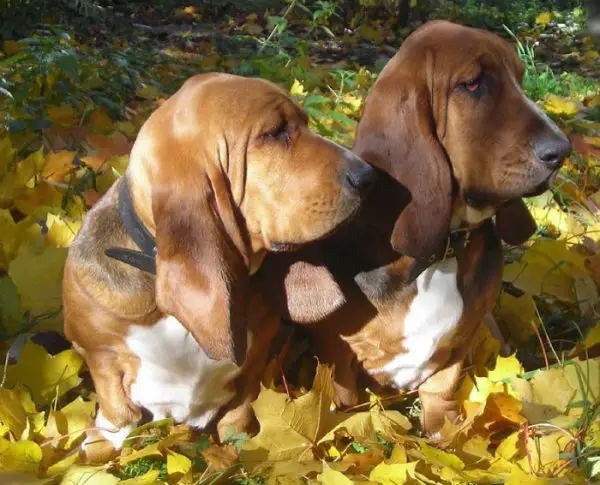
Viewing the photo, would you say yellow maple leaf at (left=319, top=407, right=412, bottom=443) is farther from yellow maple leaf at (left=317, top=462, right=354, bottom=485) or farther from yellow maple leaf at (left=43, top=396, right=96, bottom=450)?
yellow maple leaf at (left=43, top=396, right=96, bottom=450)

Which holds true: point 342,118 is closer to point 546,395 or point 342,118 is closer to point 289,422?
point 546,395

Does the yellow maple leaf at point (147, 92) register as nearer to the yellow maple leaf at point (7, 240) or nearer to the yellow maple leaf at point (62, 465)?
the yellow maple leaf at point (7, 240)

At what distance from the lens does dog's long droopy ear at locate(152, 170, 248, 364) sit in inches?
79.5


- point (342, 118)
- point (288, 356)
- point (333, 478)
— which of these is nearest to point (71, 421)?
point (288, 356)

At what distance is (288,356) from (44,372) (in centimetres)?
87

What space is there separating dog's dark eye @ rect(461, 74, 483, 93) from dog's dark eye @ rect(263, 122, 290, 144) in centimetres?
55

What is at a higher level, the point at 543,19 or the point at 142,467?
the point at 142,467

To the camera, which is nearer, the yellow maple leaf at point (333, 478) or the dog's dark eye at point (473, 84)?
the yellow maple leaf at point (333, 478)

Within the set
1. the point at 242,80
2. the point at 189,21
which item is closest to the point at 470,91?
the point at 242,80

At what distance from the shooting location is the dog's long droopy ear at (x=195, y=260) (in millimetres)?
2020

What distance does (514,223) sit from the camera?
2.62 m

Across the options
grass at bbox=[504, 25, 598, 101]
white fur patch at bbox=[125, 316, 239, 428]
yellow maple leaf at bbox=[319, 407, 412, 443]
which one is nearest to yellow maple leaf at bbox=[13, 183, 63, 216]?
white fur patch at bbox=[125, 316, 239, 428]

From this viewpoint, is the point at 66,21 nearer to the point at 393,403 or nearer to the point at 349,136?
the point at 349,136

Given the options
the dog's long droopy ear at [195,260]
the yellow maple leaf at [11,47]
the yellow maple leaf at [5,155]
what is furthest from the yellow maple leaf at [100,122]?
the dog's long droopy ear at [195,260]
